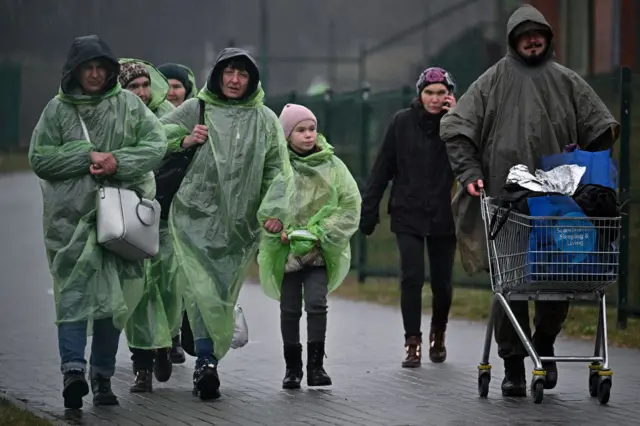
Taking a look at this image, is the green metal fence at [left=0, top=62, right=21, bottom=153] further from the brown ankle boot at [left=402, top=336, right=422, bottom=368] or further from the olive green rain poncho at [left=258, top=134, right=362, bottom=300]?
the olive green rain poncho at [left=258, top=134, right=362, bottom=300]

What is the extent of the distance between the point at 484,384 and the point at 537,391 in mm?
467

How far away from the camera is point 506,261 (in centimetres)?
954

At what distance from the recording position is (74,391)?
9.41 metres

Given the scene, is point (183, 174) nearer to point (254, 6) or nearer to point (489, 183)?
point (489, 183)

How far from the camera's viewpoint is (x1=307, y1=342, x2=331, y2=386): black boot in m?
10.6

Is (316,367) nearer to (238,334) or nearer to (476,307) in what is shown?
(238,334)

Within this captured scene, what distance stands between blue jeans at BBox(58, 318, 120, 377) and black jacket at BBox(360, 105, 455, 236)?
8.97 ft

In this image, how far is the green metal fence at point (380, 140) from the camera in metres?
13.7

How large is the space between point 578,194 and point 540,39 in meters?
1.06

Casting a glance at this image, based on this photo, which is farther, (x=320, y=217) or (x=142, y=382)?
(x=320, y=217)

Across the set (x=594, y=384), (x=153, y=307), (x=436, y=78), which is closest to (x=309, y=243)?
(x=153, y=307)

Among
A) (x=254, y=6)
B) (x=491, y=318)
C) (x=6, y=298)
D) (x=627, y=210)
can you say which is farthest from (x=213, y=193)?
(x=254, y=6)

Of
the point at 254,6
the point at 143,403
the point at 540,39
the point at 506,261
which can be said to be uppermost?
the point at 254,6

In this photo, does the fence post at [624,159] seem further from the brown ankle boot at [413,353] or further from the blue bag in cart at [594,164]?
the blue bag in cart at [594,164]
